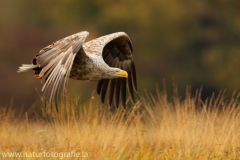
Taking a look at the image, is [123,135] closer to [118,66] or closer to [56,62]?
[56,62]

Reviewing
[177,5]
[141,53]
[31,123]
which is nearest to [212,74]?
[141,53]

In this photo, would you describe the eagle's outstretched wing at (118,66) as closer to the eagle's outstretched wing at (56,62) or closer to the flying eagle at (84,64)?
the flying eagle at (84,64)

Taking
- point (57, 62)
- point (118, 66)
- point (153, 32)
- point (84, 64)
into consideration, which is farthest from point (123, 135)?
point (153, 32)

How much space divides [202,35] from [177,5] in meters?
2.31

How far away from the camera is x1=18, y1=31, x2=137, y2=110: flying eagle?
402 inches

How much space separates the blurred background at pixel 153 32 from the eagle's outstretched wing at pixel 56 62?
18.4 metres

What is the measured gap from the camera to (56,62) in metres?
10.5

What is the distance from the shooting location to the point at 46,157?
31.2 feet

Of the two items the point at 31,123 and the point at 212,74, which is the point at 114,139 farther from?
the point at 212,74

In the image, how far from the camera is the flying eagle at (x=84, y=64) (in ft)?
33.5

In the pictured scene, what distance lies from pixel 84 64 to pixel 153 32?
84.2ft

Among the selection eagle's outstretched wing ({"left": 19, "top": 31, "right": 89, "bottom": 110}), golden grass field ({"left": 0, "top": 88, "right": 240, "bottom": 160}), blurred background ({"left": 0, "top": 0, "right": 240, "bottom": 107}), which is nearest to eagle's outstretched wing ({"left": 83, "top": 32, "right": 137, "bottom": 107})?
golden grass field ({"left": 0, "top": 88, "right": 240, "bottom": 160})

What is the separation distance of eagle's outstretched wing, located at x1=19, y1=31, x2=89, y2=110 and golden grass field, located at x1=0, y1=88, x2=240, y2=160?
54 cm

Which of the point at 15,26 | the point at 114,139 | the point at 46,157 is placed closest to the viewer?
the point at 46,157
